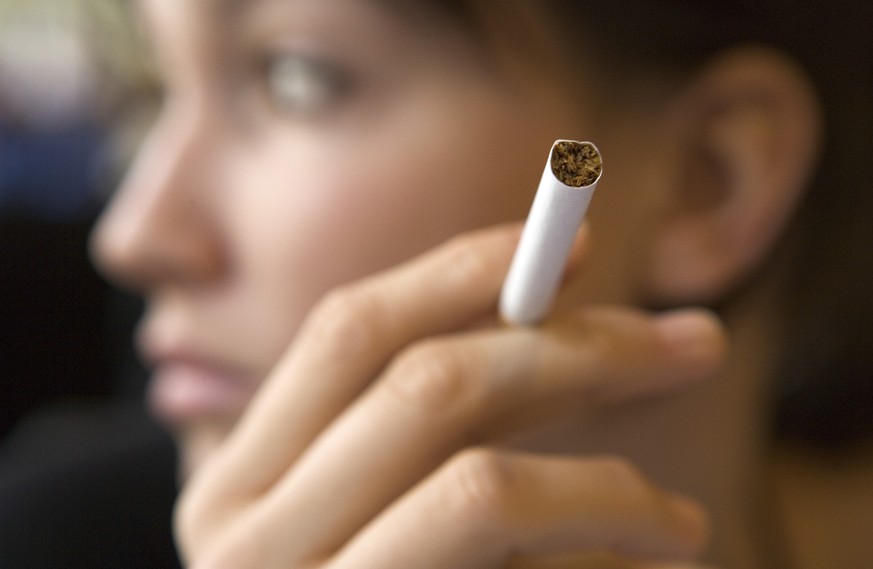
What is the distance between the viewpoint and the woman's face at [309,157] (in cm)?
37

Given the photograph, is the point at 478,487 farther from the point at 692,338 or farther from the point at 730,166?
the point at 730,166

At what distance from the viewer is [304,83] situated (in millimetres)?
395

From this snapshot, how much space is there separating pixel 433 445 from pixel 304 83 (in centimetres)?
20

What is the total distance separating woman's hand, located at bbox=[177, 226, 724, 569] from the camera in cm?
27

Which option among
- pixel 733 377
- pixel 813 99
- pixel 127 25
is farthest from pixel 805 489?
pixel 127 25

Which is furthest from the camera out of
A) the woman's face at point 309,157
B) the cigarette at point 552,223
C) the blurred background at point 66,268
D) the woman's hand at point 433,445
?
the blurred background at point 66,268

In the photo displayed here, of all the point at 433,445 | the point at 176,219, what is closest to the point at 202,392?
the point at 176,219

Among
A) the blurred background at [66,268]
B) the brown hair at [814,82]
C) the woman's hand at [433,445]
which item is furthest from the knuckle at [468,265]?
the blurred background at [66,268]

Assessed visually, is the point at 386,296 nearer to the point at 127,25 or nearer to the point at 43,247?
the point at 127,25

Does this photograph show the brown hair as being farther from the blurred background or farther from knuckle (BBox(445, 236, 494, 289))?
the blurred background

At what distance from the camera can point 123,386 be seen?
1130 mm

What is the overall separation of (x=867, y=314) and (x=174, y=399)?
0.54 m

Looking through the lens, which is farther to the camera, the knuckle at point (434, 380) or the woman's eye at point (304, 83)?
the woman's eye at point (304, 83)

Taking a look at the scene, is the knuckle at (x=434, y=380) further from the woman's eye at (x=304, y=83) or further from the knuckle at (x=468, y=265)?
the woman's eye at (x=304, y=83)
